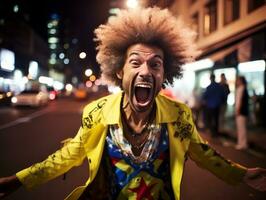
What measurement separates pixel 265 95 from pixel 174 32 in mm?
13940

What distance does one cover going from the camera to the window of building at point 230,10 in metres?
20.9

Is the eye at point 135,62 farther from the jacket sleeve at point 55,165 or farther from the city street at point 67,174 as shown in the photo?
the city street at point 67,174

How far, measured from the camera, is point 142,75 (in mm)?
2744

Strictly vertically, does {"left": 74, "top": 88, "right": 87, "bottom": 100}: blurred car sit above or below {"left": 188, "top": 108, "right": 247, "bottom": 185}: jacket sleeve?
above

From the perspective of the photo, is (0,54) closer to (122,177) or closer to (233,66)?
(233,66)

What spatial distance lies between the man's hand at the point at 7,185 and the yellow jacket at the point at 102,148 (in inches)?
1.4

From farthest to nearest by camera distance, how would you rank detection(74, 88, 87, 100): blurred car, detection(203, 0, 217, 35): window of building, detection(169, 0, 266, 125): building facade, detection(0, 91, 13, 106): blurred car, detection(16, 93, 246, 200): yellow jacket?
detection(74, 88, 87, 100): blurred car < detection(0, 91, 13, 106): blurred car < detection(203, 0, 217, 35): window of building < detection(169, 0, 266, 125): building facade < detection(16, 93, 246, 200): yellow jacket

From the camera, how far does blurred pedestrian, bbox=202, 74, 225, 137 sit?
12875 millimetres

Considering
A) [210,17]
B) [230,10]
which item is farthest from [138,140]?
[210,17]

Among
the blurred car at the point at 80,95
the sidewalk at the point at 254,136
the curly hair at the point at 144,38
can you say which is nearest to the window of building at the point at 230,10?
the sidewalk at the point at 254,136

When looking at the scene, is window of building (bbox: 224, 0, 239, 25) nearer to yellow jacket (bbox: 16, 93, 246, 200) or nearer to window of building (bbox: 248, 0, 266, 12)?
window of building (bbox: 248, 0, 266, 12)

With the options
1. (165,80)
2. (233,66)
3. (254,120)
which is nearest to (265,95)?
(254,120)

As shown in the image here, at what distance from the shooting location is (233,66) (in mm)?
17984

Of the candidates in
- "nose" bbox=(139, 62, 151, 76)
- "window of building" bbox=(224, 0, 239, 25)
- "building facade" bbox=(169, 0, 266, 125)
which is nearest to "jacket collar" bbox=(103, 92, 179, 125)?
"nose" bbox=(139, 62, 151, 76)
